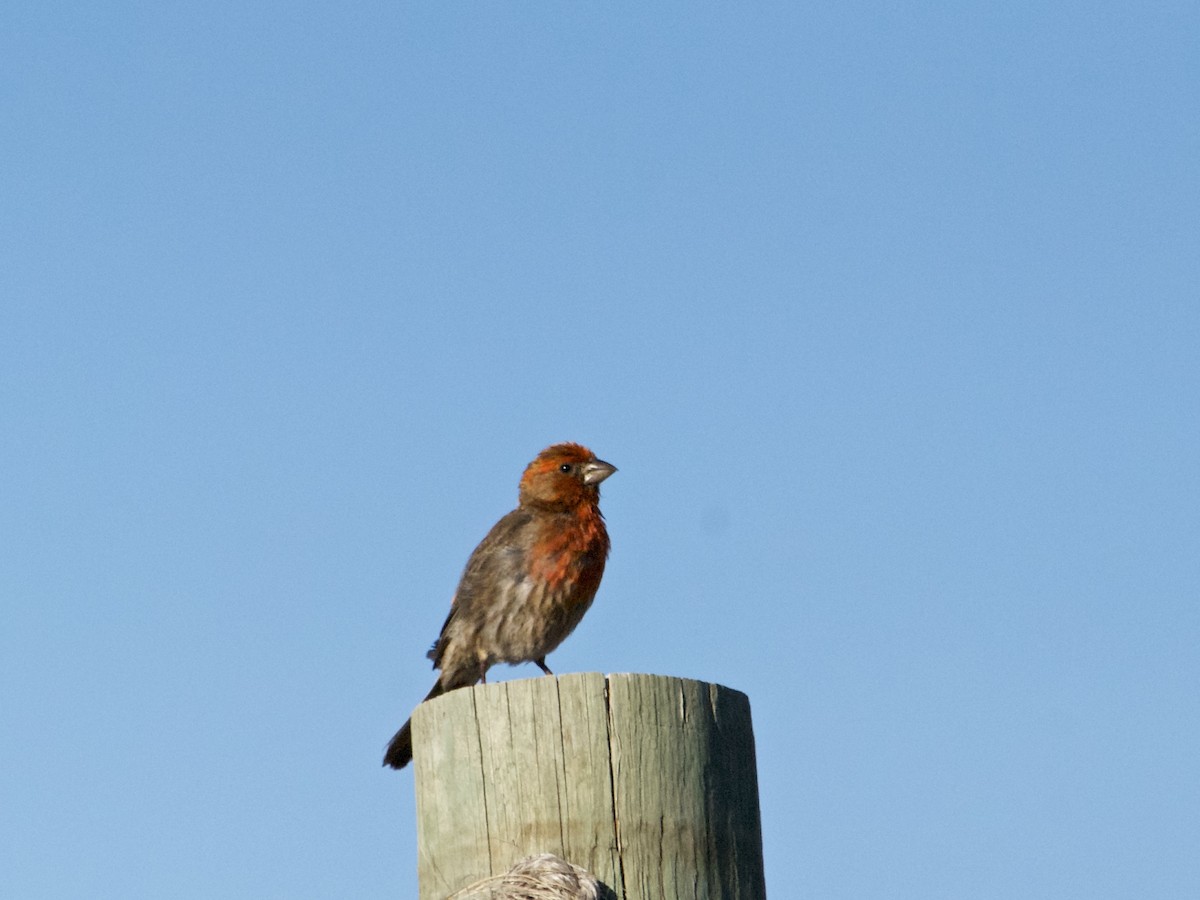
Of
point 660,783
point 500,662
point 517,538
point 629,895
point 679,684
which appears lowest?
point 629,895

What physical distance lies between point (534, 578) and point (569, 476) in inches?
31.2

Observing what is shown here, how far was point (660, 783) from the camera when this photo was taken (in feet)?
12.2

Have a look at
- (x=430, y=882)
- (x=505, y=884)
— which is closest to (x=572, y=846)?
(x=505, y=884)

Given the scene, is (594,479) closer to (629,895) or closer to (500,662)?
(500,662)

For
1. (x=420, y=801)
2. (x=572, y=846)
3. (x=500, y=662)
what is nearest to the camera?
(x=572, y=846)

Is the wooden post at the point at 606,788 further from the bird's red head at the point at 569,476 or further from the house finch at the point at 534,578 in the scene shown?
the bird's red head at the point at 569,476

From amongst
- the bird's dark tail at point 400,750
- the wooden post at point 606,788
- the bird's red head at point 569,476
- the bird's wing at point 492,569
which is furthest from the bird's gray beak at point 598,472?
the wooden post at point 606,788

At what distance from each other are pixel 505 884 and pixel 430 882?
0.92ft

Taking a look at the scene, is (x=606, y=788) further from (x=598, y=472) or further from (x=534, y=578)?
(x=598, y=472)

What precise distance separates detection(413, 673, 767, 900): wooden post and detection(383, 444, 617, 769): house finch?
4.29 metres

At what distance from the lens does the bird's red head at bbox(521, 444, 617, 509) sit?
8.65 m

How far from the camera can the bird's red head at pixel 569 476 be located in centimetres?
865

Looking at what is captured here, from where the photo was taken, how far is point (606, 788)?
367 cm

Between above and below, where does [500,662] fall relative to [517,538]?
below
